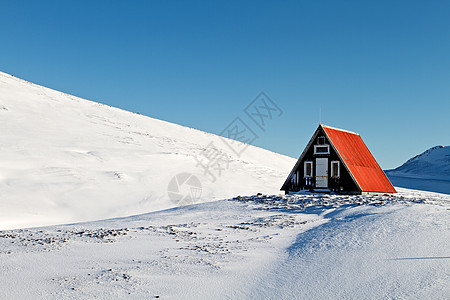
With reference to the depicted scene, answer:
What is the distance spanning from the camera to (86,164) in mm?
27922

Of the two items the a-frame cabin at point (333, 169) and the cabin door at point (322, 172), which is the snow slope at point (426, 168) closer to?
the a-frame cabin at point (333, 169)

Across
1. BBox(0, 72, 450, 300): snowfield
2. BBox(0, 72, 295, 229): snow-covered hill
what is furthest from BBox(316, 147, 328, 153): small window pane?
BBox(0, 72, 295, 229): snow-covered hill

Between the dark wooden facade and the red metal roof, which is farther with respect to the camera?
the red metal roof

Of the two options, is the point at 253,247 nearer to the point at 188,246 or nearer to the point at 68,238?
the point at 188,246

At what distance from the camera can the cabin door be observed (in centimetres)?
2216

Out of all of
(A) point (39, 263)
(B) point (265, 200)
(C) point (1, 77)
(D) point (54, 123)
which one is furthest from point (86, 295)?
(C) point (1, 77)

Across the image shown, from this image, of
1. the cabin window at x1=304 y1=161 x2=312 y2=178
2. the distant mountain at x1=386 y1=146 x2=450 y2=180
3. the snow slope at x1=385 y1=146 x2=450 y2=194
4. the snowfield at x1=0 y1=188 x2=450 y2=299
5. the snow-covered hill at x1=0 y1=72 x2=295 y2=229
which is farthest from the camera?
the distant mountain at x1=386 y1=146 x2=450 y2=180

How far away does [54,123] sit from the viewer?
37281mm

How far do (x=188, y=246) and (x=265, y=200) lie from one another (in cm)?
892

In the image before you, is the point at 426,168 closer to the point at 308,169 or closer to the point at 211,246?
the point at 308,169

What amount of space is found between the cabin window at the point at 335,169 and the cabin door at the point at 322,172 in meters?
0.32

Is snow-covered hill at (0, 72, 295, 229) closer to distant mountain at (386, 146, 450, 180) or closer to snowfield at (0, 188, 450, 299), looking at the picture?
snowfield at (0, 188, 450, 299)

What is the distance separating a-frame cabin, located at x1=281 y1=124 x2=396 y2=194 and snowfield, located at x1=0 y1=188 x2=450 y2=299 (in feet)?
32.0

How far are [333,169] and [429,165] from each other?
4964 centimetres
